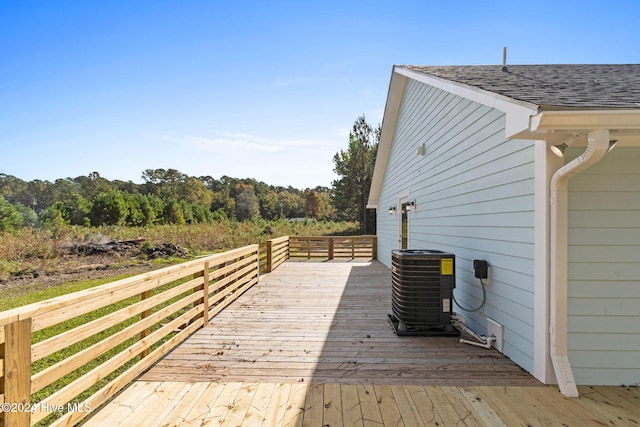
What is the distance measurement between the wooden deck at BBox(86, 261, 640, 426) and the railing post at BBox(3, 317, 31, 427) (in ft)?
1.79

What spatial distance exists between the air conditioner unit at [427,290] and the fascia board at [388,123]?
4.43 m

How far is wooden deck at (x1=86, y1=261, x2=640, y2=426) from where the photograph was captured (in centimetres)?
200

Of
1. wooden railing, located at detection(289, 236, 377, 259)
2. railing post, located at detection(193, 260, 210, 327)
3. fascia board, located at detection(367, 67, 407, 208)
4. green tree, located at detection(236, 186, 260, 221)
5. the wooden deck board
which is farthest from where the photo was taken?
green tree, located at detection(236, 186, 260, 221)

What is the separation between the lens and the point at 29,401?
4.99 feet

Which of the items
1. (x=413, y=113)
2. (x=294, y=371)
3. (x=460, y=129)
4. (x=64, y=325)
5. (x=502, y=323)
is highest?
(x=413, y=113)

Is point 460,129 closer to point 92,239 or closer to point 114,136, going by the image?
point 92,239

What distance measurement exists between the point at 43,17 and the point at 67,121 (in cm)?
1021

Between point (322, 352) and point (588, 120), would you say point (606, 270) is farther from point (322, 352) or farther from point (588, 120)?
point (322, 352)

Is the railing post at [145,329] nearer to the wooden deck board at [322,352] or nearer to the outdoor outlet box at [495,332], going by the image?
the wooden deck board at [322,352]

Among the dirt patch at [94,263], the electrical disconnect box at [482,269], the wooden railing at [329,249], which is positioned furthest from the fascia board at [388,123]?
the dirt patch at [94,263]

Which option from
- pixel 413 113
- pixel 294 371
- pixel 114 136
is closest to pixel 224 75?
pixel 413 113

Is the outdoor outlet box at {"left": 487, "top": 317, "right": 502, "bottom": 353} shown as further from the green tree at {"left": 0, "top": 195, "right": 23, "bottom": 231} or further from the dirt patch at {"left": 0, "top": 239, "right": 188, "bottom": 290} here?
the green tree at {"left": 0, "top": 195, "right": 23, "bottom": 231}

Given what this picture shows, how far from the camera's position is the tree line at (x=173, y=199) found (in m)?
24.1

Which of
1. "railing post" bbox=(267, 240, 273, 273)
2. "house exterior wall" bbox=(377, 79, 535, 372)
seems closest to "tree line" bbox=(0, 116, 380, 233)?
Result: "railing post" bbox=(267, 240, 273, 273)
